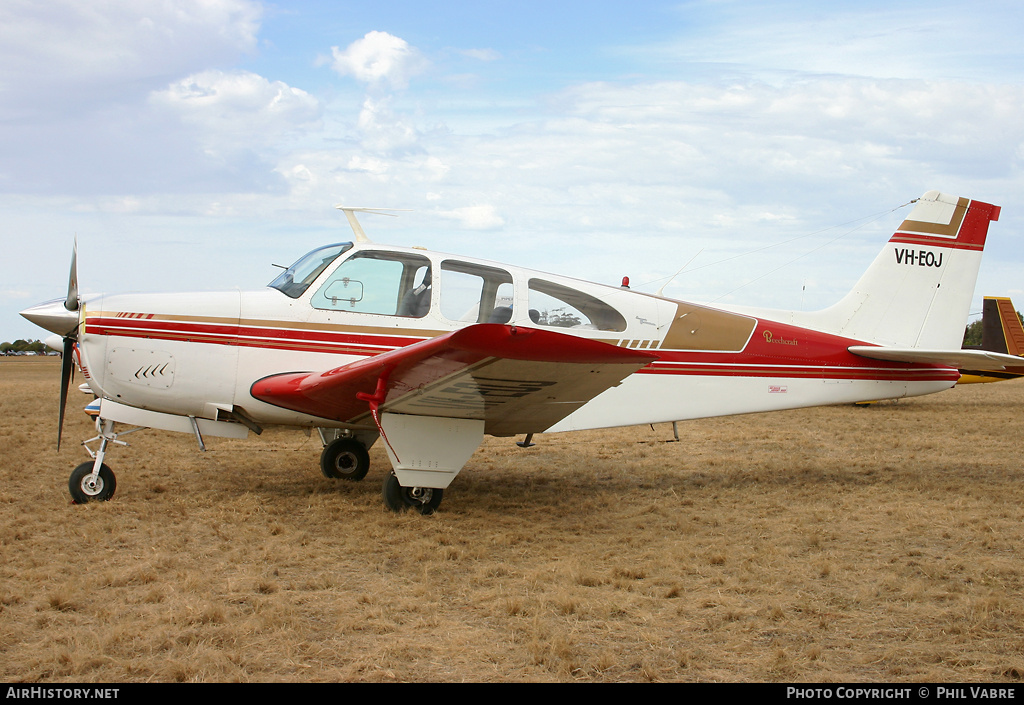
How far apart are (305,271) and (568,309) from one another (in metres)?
2.37

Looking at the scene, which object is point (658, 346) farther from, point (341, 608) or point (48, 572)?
point (48, 572)

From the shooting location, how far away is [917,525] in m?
5.50

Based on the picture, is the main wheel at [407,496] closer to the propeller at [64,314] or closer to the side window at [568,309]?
the side window at [568,309]

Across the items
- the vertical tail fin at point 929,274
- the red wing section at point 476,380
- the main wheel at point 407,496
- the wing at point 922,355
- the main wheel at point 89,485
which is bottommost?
the main wheel at point 89,485

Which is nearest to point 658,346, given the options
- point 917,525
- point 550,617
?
point 917,525

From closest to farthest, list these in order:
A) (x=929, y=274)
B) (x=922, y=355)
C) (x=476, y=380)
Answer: (x=476, y=380), (x=922, y=355), (x=929, y=274)

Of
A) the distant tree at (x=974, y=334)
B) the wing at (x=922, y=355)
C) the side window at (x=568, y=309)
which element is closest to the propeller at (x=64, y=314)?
the side window at (x=568, y=309)

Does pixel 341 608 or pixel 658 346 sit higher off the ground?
pixel 658 346

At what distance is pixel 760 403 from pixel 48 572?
6.08m

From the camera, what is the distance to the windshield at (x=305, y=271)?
6.08 metres

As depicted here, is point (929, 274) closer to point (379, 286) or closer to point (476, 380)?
point (476, 380)

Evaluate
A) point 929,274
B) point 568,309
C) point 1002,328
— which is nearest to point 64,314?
point 568,309

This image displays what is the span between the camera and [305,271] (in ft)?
20.3

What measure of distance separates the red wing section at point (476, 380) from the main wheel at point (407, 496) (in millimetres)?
660
